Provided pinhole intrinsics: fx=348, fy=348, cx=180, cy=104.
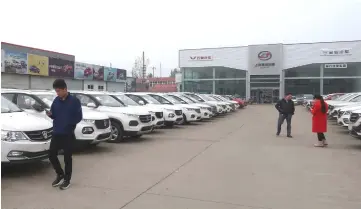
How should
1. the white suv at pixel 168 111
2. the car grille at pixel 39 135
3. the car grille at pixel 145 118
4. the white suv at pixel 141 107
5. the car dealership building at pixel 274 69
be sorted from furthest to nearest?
the car dealership building at pixel 274 69 → the white suv at pixel 168 111 → the white suv at pixel 141 107 → the car grille at pixel 145 118 → the car grille at pixel 39 135

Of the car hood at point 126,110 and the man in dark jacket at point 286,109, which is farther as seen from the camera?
the man in dark jacket at point 286,109

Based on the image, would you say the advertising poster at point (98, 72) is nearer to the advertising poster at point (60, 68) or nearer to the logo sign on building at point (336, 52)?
the advertising poster at point (60, 68)

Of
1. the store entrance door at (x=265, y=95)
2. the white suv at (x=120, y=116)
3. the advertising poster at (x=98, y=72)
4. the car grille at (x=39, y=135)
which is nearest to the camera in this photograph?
the car grille at (x=39, y=135)

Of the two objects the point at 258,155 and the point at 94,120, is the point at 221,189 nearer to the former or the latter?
the point at 258,155

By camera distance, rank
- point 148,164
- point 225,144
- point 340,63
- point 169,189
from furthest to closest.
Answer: point 340,63 → point 225,144 → point 148,164 → point 169,189

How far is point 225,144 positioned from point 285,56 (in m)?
40.8

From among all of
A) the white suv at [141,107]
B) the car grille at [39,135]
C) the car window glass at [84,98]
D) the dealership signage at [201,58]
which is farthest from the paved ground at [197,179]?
the dealership signage at [201,58]

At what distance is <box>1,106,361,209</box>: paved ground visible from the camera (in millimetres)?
5047

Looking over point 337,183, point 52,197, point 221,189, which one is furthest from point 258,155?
point 52,197

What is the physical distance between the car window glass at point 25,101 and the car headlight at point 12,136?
258 centimetres

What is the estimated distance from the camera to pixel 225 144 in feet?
34.5

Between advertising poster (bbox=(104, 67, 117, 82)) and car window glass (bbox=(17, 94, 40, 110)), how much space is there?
3813 centimetres

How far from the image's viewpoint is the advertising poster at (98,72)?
43.7 metres

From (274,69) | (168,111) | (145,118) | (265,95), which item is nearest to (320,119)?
(145,118)
